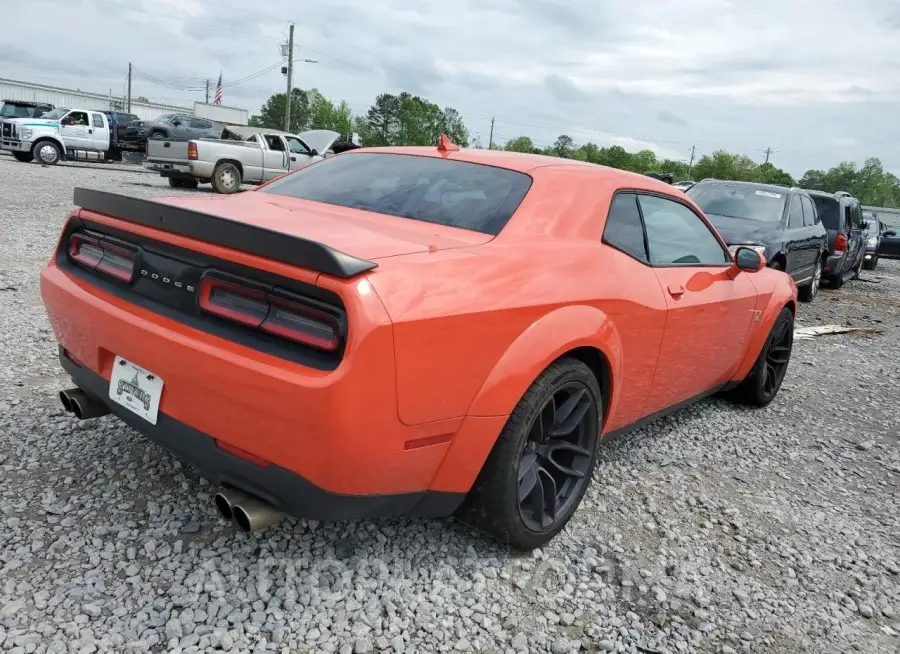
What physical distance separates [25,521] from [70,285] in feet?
A: 2.82

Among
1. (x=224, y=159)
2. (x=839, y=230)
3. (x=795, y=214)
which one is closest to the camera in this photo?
(x=795, y=214)

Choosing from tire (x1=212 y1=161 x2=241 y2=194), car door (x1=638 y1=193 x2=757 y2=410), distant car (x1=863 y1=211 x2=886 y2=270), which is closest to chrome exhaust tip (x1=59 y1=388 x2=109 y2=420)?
car door (x1=638 y1=193 x2=757 y2=410)

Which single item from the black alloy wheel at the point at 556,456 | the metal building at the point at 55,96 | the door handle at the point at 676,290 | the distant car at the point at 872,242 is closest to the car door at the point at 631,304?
the door handle at the point at 676,290

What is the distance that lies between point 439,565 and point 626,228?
1652 mm

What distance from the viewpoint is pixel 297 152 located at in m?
18.6

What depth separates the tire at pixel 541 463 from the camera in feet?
7.80

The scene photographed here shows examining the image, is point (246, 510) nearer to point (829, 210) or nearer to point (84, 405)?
point (84, 405)

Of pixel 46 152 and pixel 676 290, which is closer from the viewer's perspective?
pixel 676 290

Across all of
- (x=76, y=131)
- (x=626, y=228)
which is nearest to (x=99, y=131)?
(x=76, y=131)

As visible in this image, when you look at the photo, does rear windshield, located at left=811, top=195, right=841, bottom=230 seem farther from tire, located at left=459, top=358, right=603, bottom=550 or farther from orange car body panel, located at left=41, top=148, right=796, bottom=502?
tire, located at left=459, top=358, right=603, bottom=550

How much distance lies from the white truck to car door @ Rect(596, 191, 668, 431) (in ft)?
72.1

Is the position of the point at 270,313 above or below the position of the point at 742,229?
below

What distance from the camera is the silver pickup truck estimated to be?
53.0 feet

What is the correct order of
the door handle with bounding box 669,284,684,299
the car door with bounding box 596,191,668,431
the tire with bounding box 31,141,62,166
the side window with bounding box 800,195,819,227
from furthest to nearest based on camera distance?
A: the tire with bounding box 31,141,62,166 < the side window with bounding box 800,195,819,227 < the door handle with bounding box 669,284,684,299 < the car door with bounding box 596,191,668,431
